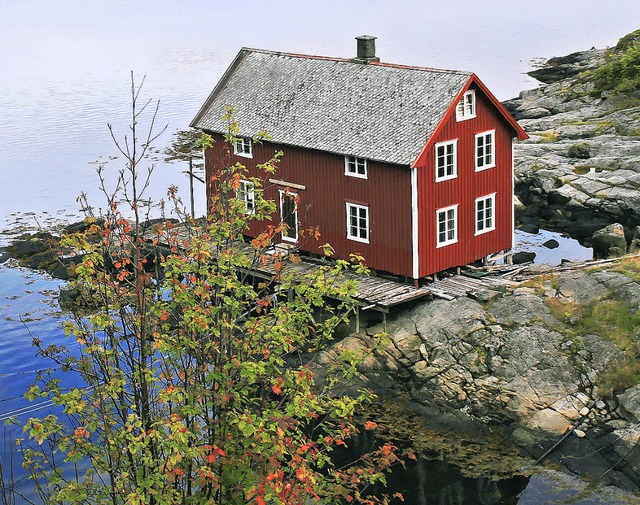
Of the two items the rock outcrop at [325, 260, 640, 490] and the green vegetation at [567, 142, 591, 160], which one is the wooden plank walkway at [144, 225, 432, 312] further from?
the green vegetation at [567, 142, 591, 160]

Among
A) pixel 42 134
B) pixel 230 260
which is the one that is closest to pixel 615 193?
pixel 230 260

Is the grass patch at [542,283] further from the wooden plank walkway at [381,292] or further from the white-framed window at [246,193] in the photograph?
the white-framed window at [246,193]

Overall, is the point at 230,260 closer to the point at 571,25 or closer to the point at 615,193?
the point at 615,193

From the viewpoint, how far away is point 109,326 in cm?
2023

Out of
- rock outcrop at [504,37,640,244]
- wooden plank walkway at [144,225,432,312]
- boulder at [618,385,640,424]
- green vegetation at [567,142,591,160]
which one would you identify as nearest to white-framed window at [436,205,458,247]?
wooden plank walkway at [144,225,432,312]

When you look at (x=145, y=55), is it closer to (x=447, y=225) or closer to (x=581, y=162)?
(x=581, y=162)

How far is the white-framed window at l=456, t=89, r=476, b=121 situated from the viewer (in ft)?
136

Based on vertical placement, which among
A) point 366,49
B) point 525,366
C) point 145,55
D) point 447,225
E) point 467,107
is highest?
point 366,49

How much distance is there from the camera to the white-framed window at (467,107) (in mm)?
Result: 41375

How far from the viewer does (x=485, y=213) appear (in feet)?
142

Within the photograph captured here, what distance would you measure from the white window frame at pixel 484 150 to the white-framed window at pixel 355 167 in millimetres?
4489

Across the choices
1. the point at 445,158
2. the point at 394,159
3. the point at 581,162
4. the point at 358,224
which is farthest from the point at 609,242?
the point at 581,162

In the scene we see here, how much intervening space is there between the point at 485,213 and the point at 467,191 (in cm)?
164

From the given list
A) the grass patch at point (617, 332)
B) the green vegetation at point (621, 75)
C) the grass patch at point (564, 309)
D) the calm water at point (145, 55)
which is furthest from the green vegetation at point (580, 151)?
the grass patch at point (617, 332)
